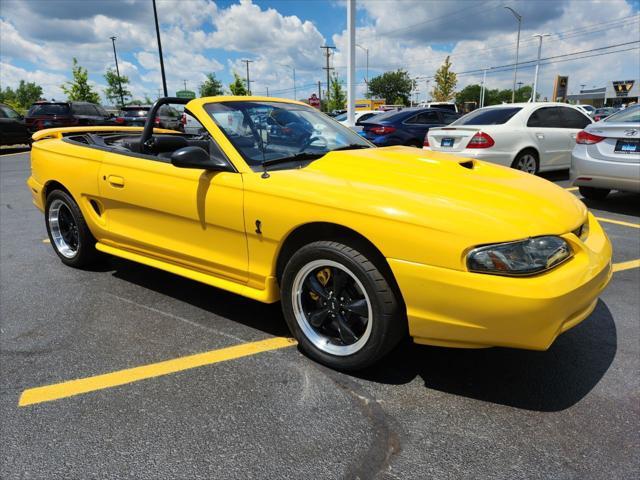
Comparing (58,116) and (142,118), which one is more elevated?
(58,116)

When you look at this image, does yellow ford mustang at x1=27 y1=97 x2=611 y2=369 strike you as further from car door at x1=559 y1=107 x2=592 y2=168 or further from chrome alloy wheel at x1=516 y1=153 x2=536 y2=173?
car door at x1=559 y1=107 x2=592 y2=168

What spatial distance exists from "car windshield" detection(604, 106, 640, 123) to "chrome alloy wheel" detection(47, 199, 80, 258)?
667 cm

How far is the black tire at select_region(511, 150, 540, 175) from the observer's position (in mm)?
8236

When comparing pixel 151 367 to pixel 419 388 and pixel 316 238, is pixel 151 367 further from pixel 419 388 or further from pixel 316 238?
pixel 419 388

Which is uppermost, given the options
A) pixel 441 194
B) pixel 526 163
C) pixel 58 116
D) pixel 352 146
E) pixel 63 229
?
pixel 352 146

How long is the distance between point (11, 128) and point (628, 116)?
57.5ft

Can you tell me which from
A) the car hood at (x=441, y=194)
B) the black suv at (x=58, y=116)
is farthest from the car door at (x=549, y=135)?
the black suv at (x=58, y=116)

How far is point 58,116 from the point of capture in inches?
686

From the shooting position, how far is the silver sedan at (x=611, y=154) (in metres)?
5.86

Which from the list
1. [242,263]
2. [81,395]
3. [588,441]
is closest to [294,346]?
[242,263]

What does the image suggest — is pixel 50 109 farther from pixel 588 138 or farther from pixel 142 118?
pixel 588 138

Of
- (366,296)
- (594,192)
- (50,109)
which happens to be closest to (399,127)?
(594,192)

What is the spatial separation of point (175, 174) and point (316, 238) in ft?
3.73

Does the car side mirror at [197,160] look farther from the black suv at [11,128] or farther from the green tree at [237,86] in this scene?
the green tree at [237,86]
